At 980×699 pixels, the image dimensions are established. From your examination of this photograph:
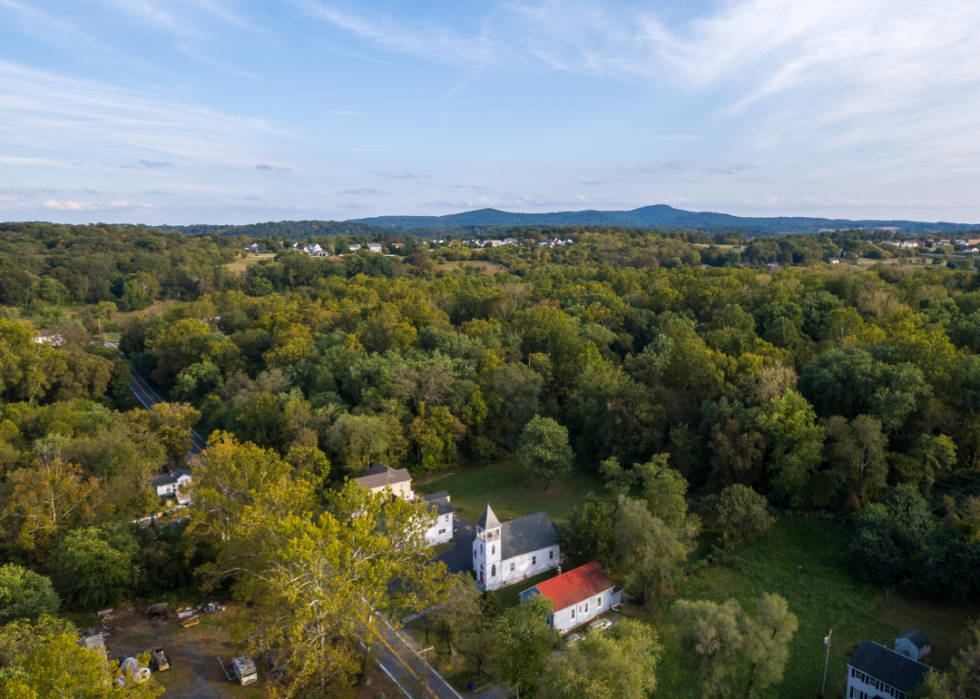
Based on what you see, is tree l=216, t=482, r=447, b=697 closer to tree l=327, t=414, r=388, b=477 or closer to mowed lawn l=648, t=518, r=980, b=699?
mowed lawn l=648, t=518, r=980, b=699

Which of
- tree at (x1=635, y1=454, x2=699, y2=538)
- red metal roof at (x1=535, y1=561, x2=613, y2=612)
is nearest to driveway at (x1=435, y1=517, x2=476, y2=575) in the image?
red metal roof at (x1=535, y1=561, x2=613, y2=612)

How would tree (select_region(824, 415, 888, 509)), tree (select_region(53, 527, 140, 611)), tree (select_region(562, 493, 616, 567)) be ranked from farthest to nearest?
tree (select_region(824, 415, 888, 509)) → tree (select_region(562, 493, 616, 567)) → tree (select_region(53, 527, 140, 611))

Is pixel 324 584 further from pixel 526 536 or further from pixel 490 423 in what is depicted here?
pixel 490 423

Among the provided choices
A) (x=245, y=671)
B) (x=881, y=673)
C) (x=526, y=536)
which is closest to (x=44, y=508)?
(x=245, y=671)

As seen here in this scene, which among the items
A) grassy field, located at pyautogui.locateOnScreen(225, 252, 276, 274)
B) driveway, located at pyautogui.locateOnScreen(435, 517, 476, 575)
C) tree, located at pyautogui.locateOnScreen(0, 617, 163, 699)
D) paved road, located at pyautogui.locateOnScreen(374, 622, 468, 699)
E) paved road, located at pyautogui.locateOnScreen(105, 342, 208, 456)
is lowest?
paved road, located at pyautogui.locateOnScreen(105, 342, 208, 456)

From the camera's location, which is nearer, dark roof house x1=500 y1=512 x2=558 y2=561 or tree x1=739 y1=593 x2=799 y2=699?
tree x1=739 y1=593 x2=799 y2=699

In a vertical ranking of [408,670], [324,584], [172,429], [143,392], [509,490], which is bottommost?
[143,392]
